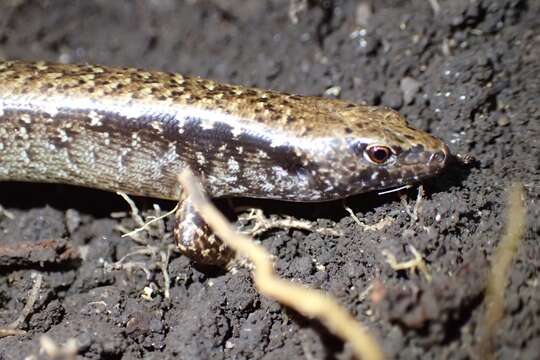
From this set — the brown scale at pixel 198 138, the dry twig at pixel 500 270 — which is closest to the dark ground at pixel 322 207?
the dry twig at pixel 500 270

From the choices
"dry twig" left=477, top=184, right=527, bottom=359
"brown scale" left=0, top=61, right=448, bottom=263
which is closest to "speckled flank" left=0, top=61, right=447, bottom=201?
"brown scale" left=0, top=61, right=448, bottom=263

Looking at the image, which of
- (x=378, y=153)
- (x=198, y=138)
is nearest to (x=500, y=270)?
(x=378, y=153)

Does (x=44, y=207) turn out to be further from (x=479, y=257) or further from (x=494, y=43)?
(x=494, y=43)

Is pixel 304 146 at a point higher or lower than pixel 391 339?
higher

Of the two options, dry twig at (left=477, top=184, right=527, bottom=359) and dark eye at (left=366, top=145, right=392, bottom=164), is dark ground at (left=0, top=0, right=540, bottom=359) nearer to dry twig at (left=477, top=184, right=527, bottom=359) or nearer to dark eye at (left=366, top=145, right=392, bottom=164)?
dry twig at (left=477, top=184, right=527, bottom=359)

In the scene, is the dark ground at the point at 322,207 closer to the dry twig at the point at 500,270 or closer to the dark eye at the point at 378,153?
the dry twig at the point at 500,270

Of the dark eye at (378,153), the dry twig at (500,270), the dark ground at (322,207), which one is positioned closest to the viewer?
the dry twig at (500,270)

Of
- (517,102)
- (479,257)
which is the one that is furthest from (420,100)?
(479,257)
